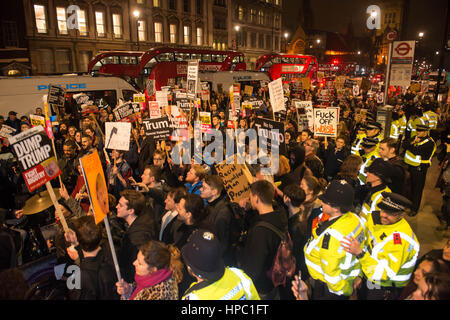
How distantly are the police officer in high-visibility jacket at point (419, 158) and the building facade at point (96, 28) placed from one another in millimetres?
24953

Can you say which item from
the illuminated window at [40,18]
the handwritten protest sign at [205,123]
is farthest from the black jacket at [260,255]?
the illuminated window at [40,18]

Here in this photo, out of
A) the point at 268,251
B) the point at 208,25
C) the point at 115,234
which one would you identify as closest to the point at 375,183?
the point at 268,251

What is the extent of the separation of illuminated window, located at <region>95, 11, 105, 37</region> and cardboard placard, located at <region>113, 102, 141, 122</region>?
104 ft

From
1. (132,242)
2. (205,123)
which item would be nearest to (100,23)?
(205,123)

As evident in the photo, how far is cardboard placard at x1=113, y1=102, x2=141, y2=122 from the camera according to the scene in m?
7.98

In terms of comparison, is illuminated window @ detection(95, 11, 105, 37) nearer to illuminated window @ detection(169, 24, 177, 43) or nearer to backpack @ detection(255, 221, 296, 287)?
illuminated window @ detection(169, 24, 177, 43)

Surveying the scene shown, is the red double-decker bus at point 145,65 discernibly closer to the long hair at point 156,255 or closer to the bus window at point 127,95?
the bus window at point 127,95

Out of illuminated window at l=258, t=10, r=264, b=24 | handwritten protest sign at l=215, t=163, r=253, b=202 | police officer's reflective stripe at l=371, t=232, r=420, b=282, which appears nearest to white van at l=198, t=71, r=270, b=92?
handwritten protest sign at l=215, t=163, r=253, b=202

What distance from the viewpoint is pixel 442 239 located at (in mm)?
5875

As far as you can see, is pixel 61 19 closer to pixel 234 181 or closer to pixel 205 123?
pixel 205 123

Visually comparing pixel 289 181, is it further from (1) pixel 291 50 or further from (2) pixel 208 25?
(1) pixel 291 50

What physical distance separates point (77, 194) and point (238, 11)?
172 ft

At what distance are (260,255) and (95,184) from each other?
185 cm

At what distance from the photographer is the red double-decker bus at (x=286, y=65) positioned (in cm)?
3016
